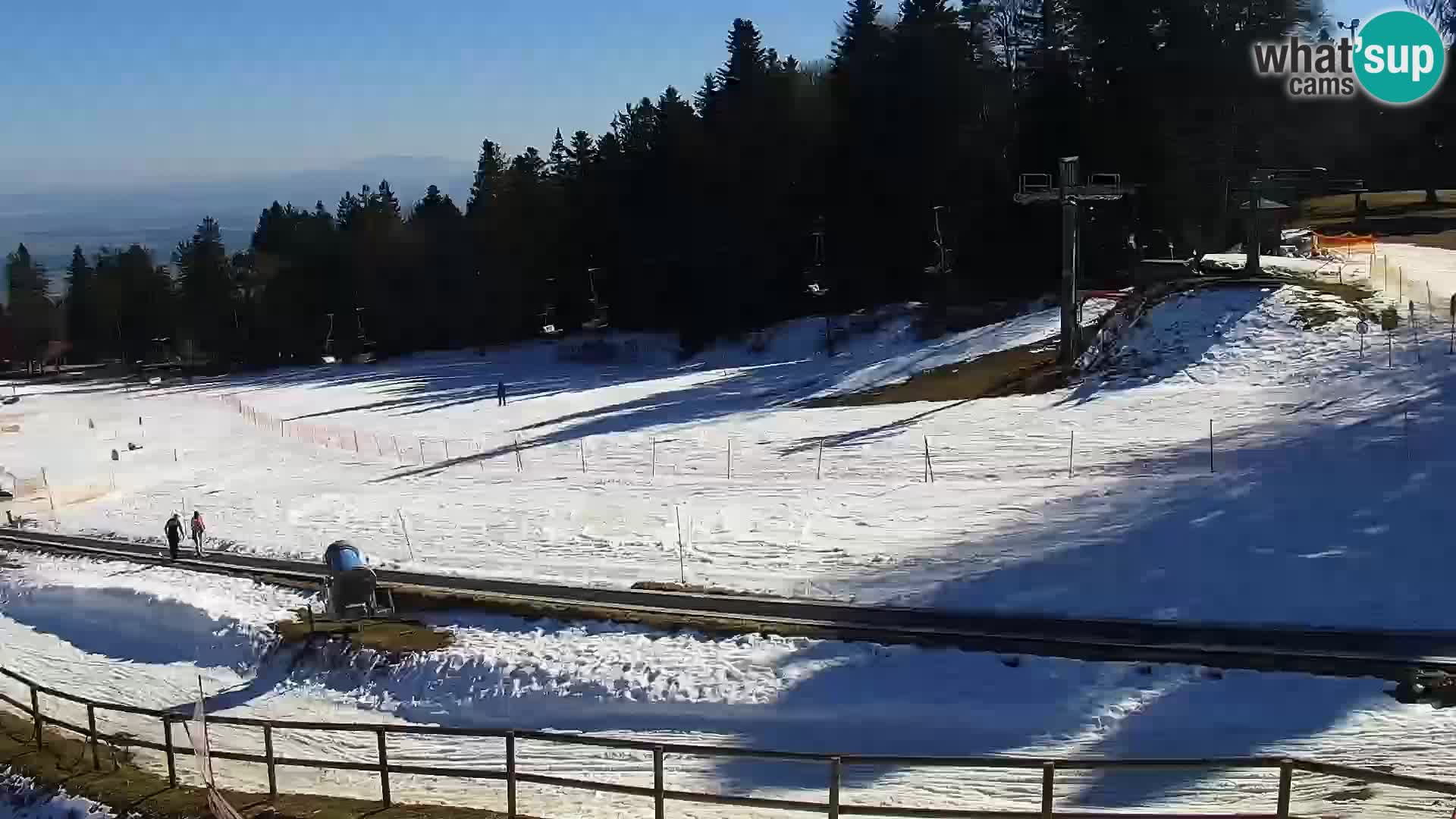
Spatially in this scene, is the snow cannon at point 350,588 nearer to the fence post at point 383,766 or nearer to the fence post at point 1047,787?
the fence post at point 383,766

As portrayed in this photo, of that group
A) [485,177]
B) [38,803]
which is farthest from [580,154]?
[38,803]

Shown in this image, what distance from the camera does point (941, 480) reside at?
116 ft

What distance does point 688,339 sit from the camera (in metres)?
81.2

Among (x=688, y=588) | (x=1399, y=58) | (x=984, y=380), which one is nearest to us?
(x=688, y=588)

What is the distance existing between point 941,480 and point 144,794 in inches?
946

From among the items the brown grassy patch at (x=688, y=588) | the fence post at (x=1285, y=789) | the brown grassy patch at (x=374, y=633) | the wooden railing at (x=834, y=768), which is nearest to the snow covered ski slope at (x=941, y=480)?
the brown grassy patch at (x=688, y=588)

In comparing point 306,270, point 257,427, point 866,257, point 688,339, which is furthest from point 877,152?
point 306,270

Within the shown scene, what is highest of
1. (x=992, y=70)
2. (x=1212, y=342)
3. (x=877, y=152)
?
(x=992, y=70)

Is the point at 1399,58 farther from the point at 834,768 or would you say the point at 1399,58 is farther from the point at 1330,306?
the point at 834,768

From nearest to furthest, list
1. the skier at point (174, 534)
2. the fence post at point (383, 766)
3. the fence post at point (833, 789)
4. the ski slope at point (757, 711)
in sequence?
1. the fence post at point (833, 789)
2. the fence post at point (383, 766)
3. the ski slope at point (757, 711)
4. the skier at point (174, 534)

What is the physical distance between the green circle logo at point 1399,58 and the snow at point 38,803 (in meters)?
59.1

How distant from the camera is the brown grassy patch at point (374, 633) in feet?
79.1

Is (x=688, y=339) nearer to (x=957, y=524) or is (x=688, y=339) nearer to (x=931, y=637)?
(x=957, y=524)

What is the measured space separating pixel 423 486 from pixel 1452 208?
5972 centimetres
